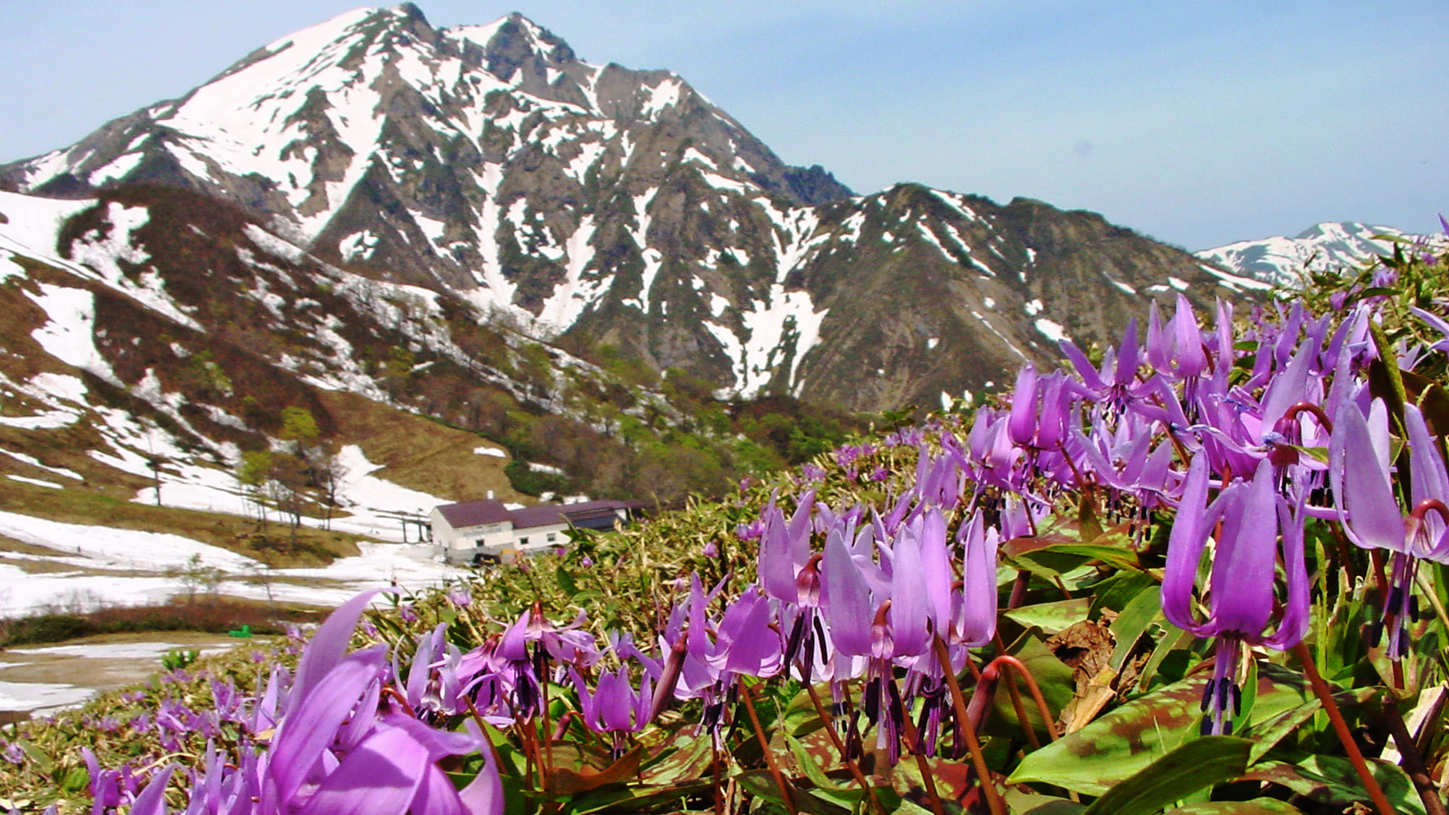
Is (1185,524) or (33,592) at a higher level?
(1185,524)

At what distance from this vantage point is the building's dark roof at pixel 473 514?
222ft

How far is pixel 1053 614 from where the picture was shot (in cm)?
125

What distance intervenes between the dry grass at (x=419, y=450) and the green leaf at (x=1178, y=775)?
87.6 meters

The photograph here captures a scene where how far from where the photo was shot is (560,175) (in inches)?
7835

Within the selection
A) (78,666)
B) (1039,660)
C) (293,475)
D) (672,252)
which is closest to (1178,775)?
(1039,660)

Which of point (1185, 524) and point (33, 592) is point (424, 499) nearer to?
point (33, 592)

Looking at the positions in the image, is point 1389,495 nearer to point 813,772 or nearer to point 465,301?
point 813,772

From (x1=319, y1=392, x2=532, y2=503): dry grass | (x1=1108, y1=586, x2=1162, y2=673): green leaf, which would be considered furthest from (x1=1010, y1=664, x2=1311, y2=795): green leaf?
(x1=319, y1=392, x2=532, y2=503): dry grass

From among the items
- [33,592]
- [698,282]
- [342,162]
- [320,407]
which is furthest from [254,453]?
[342,162]

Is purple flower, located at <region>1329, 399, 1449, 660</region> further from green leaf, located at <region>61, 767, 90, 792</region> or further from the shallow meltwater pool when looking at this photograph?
the shallow meltwater pool

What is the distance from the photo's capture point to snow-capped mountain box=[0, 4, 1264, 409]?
444 feet

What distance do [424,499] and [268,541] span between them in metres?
20.0

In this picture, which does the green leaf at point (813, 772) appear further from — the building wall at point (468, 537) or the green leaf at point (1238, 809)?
the building wall at point (468, 537)

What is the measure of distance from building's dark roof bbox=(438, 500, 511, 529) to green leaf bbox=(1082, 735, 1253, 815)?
231ft
